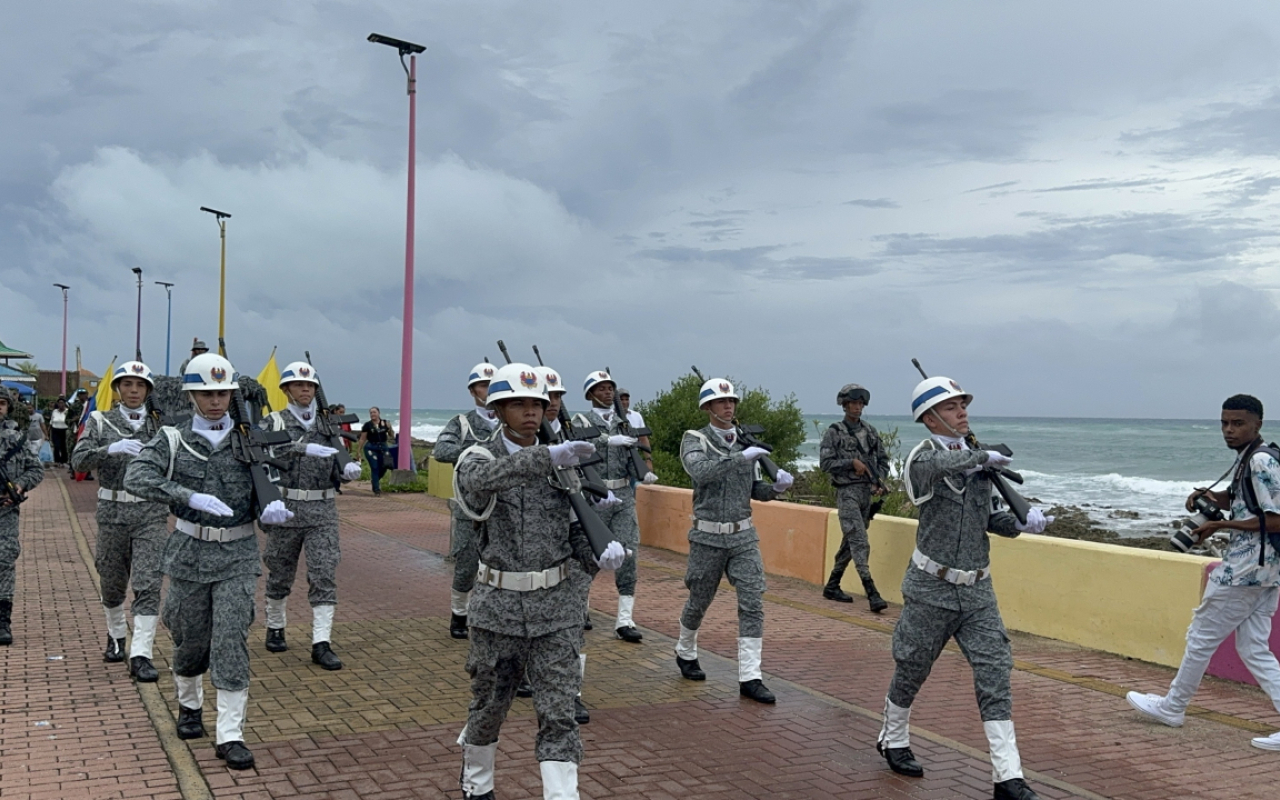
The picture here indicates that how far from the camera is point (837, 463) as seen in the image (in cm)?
1129

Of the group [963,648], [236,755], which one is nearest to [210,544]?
[236,755]

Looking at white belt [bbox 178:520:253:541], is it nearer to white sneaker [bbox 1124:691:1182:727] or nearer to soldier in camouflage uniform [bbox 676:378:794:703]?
soldier in camouflage uniform [bbox 676:378:794:703]

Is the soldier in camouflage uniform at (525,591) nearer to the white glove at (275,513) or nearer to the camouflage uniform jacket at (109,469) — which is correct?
the white glove at (275,513)

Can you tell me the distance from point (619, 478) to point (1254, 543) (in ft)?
16.4

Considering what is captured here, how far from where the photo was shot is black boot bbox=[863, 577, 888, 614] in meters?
11.1

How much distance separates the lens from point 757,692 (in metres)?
7.53

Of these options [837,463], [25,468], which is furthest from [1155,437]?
[25,468]

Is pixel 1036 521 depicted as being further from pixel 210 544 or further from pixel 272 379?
pixel 272 379

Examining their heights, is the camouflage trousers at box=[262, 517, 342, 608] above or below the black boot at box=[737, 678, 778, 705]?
above

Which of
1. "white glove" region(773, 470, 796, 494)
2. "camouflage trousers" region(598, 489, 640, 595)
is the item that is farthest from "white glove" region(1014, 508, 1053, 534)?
"camouflage trousers" region(598, 489, 640, 595)

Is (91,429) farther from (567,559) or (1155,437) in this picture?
(1155,437)

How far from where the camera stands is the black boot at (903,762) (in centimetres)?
602

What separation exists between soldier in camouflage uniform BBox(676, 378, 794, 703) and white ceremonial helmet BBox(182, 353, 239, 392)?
3003 mm

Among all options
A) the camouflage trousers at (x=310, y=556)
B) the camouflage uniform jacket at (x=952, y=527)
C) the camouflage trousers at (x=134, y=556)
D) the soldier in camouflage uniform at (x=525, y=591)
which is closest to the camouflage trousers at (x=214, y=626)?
the soldier in camouflage uniform at (x=525, y=591)
